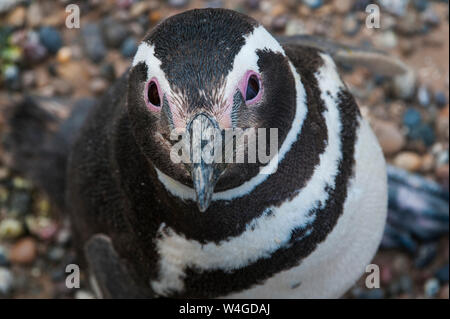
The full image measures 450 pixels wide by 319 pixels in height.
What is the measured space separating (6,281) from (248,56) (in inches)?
53.0

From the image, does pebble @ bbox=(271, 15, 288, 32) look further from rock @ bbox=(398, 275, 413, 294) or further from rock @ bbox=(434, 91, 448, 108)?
rock @ bbox=(398, 275, 413, 294)

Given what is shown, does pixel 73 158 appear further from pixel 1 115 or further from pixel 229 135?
pixel 229 135

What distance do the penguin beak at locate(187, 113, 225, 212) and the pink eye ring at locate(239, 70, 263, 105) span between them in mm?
81

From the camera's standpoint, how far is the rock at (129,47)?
2336mm

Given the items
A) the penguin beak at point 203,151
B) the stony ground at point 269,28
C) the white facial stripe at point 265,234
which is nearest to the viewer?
the penguin beak at point 203,151

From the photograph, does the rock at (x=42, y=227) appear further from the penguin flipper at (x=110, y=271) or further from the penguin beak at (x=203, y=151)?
the penguin beak at (x=203, y=151)

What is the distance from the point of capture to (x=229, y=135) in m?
1.06

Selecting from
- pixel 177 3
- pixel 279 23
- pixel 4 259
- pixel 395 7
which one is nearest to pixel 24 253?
pixel 4 259

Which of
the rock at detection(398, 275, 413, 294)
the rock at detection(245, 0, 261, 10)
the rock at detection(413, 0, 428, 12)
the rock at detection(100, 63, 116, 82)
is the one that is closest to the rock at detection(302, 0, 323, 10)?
the rock at detection(245, 0, 261, 10)

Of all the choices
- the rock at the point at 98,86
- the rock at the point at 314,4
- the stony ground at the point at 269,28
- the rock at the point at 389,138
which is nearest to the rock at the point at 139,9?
the stony ground at the point at 269,28

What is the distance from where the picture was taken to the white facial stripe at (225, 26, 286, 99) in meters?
A: 1.05

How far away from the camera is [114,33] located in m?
2.35

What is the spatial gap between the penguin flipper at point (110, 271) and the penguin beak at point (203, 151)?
0.56 meters

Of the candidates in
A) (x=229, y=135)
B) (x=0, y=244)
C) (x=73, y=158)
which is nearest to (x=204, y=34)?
(x=229, y=135)
